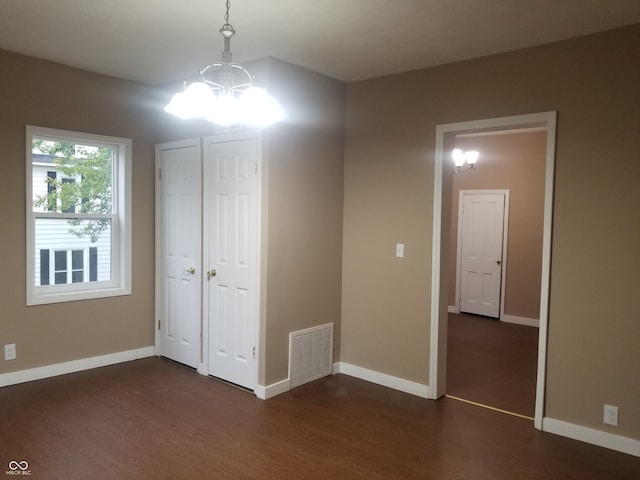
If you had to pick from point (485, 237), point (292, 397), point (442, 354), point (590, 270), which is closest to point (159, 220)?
point (292, 397)

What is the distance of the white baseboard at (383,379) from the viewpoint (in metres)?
4.04

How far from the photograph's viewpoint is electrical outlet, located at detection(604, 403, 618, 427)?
10.3 feet

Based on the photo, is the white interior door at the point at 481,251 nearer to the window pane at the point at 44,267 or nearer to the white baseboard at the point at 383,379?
the white baseboard at the point at 383,379

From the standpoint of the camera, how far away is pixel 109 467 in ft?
9.24

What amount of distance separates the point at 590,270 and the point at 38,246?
4365 millimetres

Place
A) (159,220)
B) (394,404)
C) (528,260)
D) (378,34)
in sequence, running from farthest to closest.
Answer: (528,260) < (159,220) < (394,404) < (378,34)

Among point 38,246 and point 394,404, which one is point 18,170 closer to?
point 38,246

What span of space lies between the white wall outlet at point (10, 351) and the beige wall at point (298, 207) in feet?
6.79

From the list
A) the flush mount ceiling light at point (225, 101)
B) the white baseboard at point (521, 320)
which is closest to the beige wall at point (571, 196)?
the flush mount ceiling light at point (225, 101)

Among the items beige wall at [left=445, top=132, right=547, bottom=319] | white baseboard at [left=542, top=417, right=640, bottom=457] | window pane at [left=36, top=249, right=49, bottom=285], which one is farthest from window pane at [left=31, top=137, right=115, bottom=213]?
beige wall at [left=445, top=132, right=547, bottom=319]

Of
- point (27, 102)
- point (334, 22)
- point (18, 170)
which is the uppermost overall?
point (334, 22)

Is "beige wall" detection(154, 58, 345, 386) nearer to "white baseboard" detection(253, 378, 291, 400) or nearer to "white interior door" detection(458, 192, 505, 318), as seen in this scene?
"white baseboard" detection(253, 378, 291, 400)

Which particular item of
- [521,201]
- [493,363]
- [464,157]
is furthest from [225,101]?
[521,201]

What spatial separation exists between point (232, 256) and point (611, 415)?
2996 millimetres
